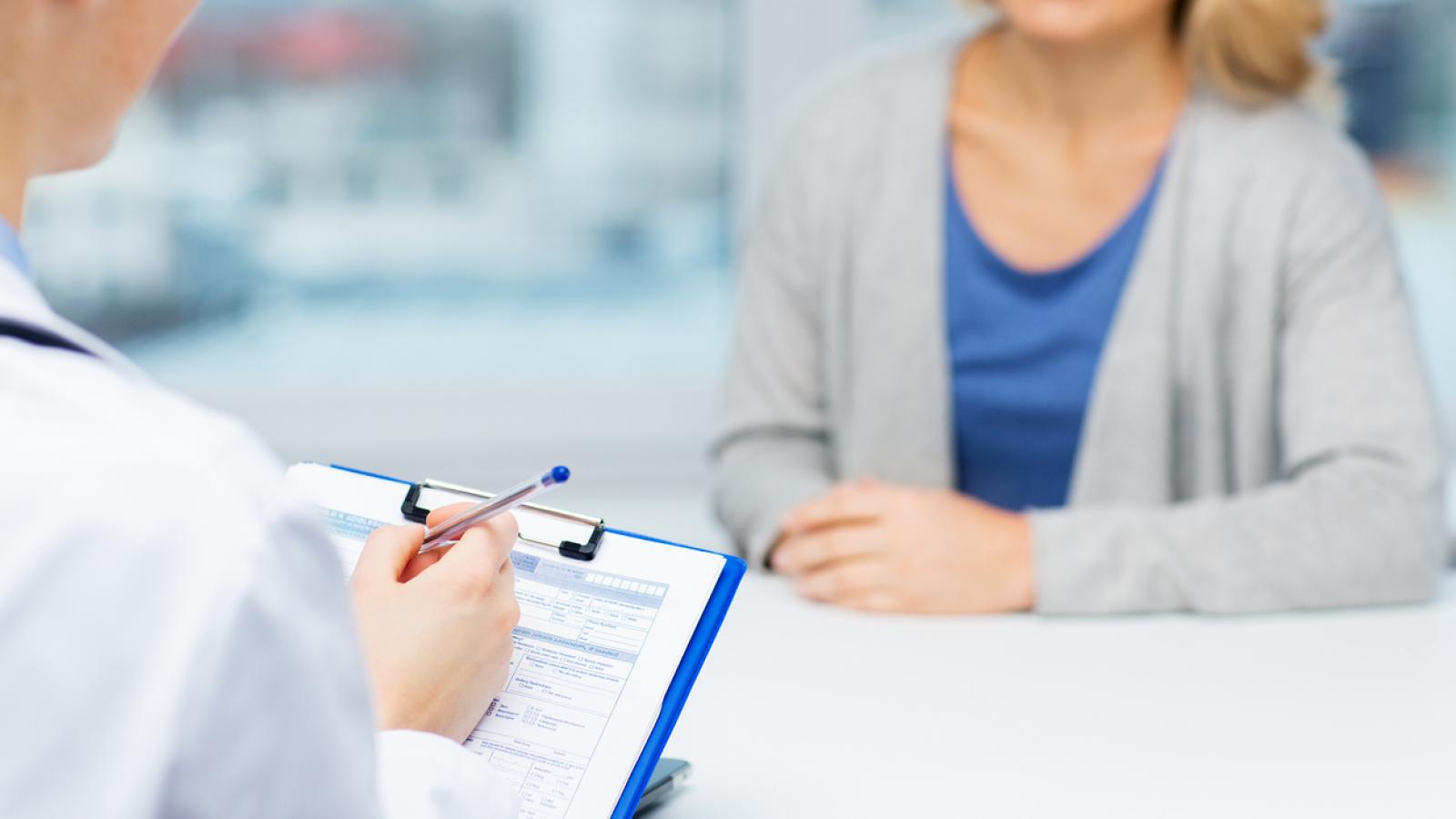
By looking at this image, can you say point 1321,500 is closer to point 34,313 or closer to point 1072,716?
point 1072,716

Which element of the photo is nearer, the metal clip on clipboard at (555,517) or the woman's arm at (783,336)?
the metal clip on clipboard at (555,517)

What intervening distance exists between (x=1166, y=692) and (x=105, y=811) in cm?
71

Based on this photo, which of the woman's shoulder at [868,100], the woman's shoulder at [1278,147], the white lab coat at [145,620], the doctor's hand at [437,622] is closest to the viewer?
the white lab coat at [145,620]

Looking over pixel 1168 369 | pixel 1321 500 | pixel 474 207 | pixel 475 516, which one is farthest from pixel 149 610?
pixel 474 207

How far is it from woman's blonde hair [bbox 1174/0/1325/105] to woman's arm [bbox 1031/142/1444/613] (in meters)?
0.10

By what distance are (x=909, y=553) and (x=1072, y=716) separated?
0.24 meters

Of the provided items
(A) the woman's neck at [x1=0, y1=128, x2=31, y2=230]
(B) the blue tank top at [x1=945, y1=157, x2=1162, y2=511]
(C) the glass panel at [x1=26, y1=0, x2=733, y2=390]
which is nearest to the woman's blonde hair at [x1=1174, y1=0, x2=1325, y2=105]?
(B) the blue tank top at [x1=945, y1=157, x2=1162, y2=511]

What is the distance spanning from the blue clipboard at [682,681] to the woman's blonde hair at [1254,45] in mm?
854

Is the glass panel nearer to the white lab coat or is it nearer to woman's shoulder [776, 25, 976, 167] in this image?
woman's shoulder [776, 25, 976, 167]

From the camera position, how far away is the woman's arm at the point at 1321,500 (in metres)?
1.11

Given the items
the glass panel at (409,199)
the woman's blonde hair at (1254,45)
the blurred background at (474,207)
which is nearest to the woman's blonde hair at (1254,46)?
the woman's blonde hair at (1254,45)

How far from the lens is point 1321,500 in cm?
117

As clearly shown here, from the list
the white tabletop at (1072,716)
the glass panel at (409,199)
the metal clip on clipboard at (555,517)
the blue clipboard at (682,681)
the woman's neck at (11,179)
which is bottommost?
the white tabletop at (1072,716)

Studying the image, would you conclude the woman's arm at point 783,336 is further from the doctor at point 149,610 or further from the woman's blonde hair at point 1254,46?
the doctor at point 149,610
